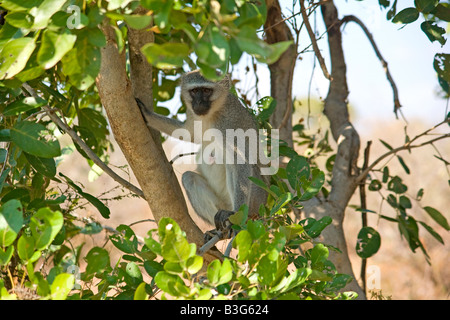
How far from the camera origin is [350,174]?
165 inches

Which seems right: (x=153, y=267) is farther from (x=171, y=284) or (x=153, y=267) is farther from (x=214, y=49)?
(x=214, y=49)

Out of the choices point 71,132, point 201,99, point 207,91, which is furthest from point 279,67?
point 71,132

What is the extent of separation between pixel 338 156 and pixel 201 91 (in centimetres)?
126

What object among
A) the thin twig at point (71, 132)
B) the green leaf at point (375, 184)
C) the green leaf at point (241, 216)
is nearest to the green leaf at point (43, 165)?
the thin twig at point (71, 132)

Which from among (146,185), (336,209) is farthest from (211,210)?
(146,185)

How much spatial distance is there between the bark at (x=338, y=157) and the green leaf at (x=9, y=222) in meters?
2.81

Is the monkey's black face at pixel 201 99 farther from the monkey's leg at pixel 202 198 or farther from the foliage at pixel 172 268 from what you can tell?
the foliage at pixel 172 268

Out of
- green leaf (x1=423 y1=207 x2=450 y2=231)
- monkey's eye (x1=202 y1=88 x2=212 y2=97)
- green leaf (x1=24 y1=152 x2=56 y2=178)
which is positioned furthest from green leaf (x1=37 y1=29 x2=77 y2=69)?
green leaf (x1=423 y1=207 x2=450 y2=231)

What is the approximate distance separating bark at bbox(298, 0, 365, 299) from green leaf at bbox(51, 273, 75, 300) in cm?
275

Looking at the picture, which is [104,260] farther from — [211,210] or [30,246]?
[211,210]

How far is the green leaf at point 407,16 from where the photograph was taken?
270cm

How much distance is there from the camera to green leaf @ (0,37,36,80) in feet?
5.33
